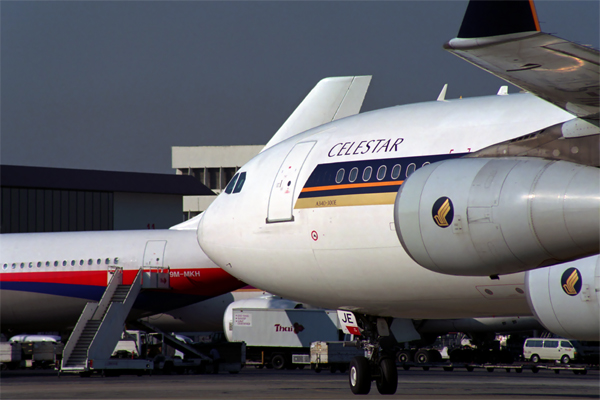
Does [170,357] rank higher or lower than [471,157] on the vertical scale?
lower

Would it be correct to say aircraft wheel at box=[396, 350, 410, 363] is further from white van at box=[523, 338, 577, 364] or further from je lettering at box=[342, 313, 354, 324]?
je lettering at box=[342, 313, 354, 324]

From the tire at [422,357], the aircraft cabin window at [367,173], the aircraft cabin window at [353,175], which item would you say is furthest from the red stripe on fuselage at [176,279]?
the aircraft cabin window at [367,173]

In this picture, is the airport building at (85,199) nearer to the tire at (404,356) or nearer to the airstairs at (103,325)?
the airstairs at (103,325)

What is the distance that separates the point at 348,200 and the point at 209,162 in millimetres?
72879

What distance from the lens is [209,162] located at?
83.2 metres

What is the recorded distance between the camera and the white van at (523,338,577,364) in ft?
116

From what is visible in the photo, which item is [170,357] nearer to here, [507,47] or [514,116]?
[514,116]

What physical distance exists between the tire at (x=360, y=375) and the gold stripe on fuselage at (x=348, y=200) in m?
2.44

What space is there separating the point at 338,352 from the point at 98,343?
8170mm

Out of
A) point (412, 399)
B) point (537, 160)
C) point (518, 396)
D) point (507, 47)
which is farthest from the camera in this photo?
point (518, 396)

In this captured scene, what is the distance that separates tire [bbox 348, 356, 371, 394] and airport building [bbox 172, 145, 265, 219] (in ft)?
228

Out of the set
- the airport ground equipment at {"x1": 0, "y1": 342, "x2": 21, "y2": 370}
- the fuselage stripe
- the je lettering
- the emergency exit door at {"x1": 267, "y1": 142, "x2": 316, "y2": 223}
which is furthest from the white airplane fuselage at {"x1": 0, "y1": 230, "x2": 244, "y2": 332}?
the fuselage stripe

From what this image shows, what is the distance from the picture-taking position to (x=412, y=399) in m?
13.4

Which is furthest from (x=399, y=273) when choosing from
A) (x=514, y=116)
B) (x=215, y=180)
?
(x=215, y=180)
